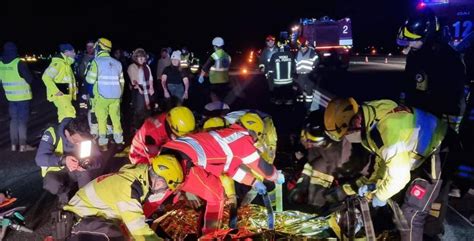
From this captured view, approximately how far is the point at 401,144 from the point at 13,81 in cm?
645

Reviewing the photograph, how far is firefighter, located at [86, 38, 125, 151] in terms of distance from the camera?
743cm

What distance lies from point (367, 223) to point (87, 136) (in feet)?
8.62

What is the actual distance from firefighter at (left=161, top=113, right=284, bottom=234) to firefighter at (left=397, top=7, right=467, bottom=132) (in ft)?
6.21

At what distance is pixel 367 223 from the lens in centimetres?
343

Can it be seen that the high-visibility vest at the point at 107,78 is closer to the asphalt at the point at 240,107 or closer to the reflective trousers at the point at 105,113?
the reflective trousers at the point at 105,113

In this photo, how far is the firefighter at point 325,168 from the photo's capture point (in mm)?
4430

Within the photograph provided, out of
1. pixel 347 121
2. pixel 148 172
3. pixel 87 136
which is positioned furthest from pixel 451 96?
pixel 87 136

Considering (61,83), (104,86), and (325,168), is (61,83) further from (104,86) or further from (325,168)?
(325,168)

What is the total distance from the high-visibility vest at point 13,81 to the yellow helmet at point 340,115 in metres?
5.75

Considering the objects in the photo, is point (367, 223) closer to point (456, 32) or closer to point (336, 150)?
point (336, 150)

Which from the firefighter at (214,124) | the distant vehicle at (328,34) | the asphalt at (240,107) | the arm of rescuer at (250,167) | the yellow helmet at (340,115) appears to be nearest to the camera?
the yellow helmet at (340,115)

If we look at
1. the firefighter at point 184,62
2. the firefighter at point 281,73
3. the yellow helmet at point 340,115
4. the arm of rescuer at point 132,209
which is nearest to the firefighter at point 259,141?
the yellow helmet at point 340,115

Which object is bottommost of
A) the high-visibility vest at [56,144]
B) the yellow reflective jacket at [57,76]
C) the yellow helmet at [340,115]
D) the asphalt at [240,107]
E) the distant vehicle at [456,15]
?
the asphalt at [240,107]

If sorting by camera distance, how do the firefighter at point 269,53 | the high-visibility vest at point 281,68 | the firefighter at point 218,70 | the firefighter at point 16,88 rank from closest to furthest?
the firefighter at point 16,88 → the firefighter at point 218,70 → the high-visibility vest at point 281,68 → the firefighter at point 269,53
